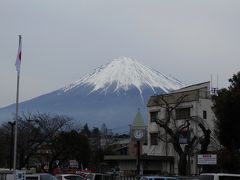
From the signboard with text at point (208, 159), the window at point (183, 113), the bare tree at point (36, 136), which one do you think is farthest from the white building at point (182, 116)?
the signboard with text at point (208, 159)

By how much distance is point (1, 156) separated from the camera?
80.9 metres

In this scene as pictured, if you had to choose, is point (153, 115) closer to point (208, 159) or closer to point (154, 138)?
point (154, 138)

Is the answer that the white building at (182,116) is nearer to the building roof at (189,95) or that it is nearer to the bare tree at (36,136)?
the building roof at (189,95)

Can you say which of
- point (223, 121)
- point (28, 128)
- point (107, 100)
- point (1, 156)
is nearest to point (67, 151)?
point (28, 128)

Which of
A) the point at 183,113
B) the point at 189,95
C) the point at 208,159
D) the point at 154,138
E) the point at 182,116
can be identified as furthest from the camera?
the point at 154,138

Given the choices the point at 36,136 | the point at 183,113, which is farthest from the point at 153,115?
the point at 36,136

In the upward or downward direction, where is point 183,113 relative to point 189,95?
downward

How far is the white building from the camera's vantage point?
68812 millimetres

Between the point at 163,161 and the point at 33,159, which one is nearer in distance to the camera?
the point at 163,161

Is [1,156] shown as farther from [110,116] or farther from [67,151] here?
[110,116]

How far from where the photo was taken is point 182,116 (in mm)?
71500

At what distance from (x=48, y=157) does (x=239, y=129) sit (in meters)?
49.7

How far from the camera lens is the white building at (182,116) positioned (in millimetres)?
68812

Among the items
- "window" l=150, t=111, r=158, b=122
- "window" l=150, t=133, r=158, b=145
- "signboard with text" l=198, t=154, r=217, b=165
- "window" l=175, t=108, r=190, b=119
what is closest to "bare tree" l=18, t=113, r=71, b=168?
"window" l=150, t=133, r=158, b=145
